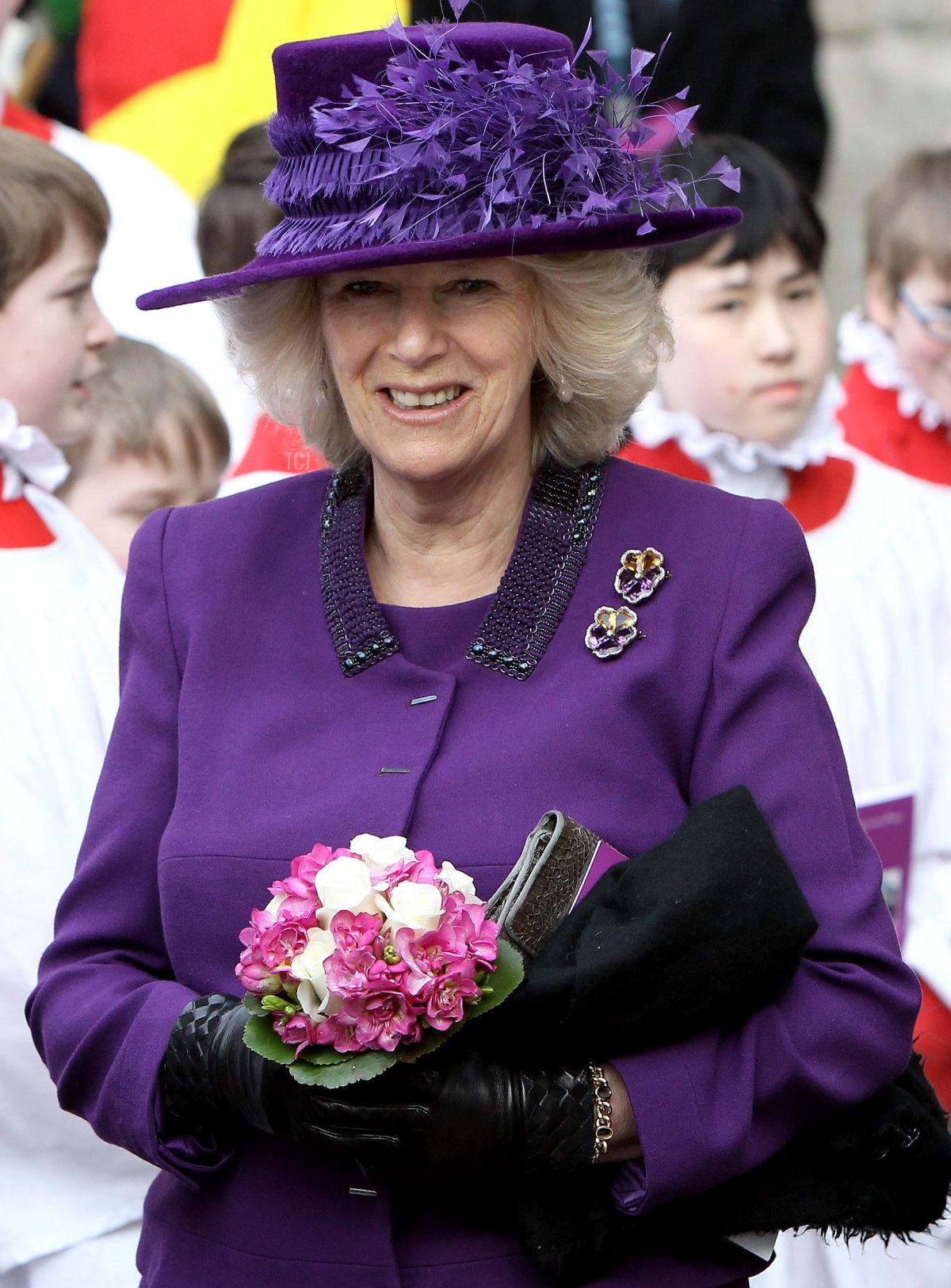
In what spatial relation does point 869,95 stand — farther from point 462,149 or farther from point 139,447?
point 462,149

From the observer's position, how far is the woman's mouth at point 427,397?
7.84ft

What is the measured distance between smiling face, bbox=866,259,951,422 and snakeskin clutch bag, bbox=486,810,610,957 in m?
2.79

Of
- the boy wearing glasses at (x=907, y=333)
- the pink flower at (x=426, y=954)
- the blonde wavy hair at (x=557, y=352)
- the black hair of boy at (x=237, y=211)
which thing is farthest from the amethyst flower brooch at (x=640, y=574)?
the boy wearing glasses at (x=907, y=333)

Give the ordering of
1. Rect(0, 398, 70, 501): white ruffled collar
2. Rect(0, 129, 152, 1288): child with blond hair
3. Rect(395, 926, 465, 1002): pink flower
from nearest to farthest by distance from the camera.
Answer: Rect(395, 926, 465, 1002): pink flower, Rect(0, 129, 152, 1288): child with blond hair, Rect(0, 398, 70, 501): white ruffled collar

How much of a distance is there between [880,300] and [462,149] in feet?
8.88

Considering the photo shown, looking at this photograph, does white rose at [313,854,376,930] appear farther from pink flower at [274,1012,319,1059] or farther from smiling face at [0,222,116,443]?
smiling face at [0,222,116,443]

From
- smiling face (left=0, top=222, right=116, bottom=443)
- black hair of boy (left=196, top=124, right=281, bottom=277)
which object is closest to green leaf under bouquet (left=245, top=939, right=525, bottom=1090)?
smiling face (left=0, top=222, right=116, bottom=443)

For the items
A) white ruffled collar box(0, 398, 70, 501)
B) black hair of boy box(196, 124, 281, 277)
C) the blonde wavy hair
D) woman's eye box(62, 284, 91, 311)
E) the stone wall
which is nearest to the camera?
the blonde wavy hair

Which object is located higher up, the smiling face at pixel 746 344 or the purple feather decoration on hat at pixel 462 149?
the purple feather decoration on hat at pixel 462 149

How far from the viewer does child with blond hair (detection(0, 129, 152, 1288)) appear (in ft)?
11.0

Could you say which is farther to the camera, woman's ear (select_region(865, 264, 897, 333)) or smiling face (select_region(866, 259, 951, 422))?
woman's ear (select_region(865, 264, 897, 333))

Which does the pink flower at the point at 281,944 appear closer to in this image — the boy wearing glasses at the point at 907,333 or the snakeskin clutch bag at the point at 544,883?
the snakeskin clutch bag at the point at 544,883

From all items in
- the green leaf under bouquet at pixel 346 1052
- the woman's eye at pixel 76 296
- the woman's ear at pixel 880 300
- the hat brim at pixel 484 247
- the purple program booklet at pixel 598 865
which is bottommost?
the green leaf under bouquet at pixel 346 1052

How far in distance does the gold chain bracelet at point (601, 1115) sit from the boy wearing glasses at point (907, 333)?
9.31 ft
